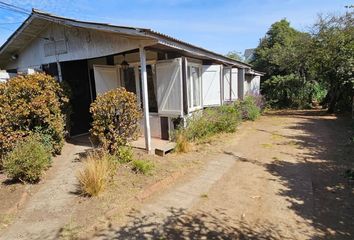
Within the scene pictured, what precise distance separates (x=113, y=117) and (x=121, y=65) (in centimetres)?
341

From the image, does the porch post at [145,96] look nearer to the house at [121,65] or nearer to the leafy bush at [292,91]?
the house at [121,65]

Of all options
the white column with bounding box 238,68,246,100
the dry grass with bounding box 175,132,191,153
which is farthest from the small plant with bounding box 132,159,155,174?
the white column with bounding box 238,68,246,100

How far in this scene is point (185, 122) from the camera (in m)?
8.73

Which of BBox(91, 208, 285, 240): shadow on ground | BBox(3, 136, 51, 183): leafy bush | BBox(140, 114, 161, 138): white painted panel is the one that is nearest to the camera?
BBox(91, 208, 285, 240): shadow on ground

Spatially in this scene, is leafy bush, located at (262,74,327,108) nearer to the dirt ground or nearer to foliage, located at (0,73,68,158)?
the dirt ground

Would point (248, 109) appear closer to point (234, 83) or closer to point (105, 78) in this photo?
point (234, 83)

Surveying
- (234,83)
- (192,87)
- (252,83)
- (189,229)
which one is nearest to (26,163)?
(189,229)

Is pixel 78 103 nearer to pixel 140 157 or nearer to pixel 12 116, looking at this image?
pixel 12 116

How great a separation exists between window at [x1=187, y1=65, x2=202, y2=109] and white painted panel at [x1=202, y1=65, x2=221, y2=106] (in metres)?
0.29

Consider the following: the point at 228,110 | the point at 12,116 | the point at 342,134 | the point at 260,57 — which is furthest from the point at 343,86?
the point at 12,116

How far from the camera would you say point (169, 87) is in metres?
8.41

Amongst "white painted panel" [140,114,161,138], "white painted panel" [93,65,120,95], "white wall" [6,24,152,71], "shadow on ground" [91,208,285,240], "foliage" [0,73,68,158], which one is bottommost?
"shadow on ground" [91,208,285,240]

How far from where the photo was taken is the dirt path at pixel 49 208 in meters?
4.03

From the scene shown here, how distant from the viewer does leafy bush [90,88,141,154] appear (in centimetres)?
645
